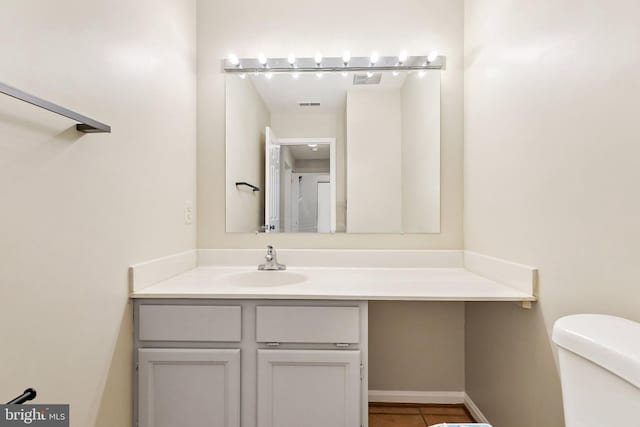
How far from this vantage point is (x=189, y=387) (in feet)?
4.16

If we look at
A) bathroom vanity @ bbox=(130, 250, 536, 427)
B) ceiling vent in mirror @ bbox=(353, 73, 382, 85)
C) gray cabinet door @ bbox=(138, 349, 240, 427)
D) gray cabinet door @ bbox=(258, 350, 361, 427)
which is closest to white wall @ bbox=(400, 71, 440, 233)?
ceiling vent in mirror @ bbox=(353, 73, 382, 85)

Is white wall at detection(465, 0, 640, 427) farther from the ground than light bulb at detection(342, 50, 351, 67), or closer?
closer

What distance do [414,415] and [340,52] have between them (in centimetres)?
208

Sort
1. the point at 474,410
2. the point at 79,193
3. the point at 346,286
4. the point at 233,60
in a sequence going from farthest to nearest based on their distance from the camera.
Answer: the point at 233,60 → the point at 474,410 → the point at 346,286 → the point at 79,193

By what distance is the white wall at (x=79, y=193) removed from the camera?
2.55 feet

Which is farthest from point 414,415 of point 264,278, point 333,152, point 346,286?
point 333,152

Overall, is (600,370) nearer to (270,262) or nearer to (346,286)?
(346,286)

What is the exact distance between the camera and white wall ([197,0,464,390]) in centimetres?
184

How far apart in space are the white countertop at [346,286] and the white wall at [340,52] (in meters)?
0.19

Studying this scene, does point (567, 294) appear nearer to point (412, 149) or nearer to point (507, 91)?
point (507, 91)

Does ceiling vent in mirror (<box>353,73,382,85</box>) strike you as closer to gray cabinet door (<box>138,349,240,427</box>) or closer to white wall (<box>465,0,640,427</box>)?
white wall (<box>465,0,640,427</box>)

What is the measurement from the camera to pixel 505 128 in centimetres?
141

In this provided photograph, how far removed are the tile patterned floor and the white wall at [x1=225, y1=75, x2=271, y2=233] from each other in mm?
1239

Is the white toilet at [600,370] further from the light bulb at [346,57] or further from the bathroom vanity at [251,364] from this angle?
the light bulb at [346,57]
